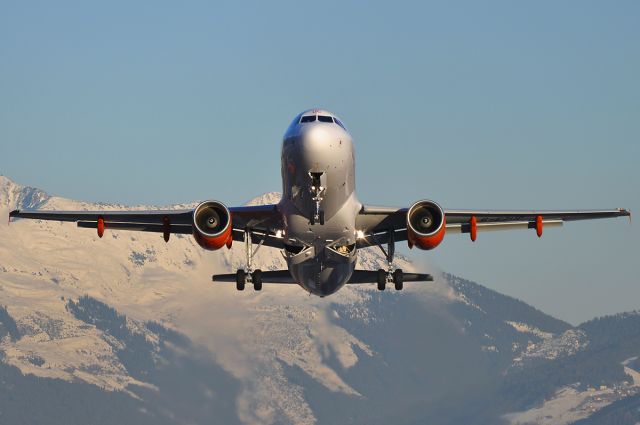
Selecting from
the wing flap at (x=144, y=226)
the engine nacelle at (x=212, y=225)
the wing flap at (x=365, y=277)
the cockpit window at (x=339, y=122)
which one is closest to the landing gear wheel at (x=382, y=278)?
the wing flap at (x=365, y=277)

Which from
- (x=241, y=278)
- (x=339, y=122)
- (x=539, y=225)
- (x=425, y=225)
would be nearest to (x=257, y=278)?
(x=241, y=278)

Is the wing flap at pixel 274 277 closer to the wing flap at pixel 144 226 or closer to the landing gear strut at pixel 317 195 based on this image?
the wing flap at pixel 144 226

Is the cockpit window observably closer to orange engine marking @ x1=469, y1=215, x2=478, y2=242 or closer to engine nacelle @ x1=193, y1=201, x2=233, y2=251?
engine nacelle @ x1=193, y1=201, x2=233, y2=251

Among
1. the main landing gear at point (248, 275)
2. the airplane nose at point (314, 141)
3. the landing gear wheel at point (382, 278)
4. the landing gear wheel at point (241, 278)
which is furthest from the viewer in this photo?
the landing gear wheel at point (382, 278)

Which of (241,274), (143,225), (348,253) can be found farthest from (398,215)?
(143,225)

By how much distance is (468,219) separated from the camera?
60969 millimetres

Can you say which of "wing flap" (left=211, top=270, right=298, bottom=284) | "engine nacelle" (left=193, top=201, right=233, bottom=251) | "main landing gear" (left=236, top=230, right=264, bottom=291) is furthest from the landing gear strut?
"wing flap" (left=211, top=270, right=298, bottom=284)

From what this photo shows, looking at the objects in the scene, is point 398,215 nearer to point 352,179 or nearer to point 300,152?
point 352,179

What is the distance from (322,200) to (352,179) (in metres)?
1.81

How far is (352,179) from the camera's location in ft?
177

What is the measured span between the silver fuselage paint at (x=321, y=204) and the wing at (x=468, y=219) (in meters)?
1.62

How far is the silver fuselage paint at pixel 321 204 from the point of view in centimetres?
5125

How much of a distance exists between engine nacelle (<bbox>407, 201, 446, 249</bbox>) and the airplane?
1.7 inches

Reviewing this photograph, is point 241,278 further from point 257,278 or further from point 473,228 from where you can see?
point 473,228
